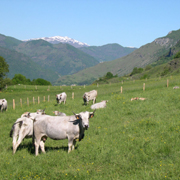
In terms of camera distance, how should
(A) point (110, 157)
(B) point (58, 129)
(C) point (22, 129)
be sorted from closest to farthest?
(A) point (110, 157) → (B) point (58, 129) → (C) point (22, 129)

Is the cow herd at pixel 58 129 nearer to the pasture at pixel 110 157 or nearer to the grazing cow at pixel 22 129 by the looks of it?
the grazing cow at pixel 22 129

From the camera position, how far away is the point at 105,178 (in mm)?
9375

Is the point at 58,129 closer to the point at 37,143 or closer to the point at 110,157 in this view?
the point at 37,143

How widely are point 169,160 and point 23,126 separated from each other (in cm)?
862

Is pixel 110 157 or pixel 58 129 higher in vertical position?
pixel 58 129

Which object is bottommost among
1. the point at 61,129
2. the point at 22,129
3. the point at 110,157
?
the point at 110,157

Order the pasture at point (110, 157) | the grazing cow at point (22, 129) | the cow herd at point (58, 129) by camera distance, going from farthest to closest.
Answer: the grazing cow at point (22, 129) → the cow herd at point (58, 129) → the pasture at point (110, 157)

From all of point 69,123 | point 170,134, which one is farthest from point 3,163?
point 170,134

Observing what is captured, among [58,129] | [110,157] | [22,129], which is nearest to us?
[110,157]

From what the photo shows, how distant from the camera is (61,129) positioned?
12797 mm

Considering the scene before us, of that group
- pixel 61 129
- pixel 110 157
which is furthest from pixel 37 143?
pixel 110 157

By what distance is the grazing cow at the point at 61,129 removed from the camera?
41.7 ft

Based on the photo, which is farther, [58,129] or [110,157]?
[58,129]

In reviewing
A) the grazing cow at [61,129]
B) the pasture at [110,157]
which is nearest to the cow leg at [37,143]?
the grazing cow at [61,129]
